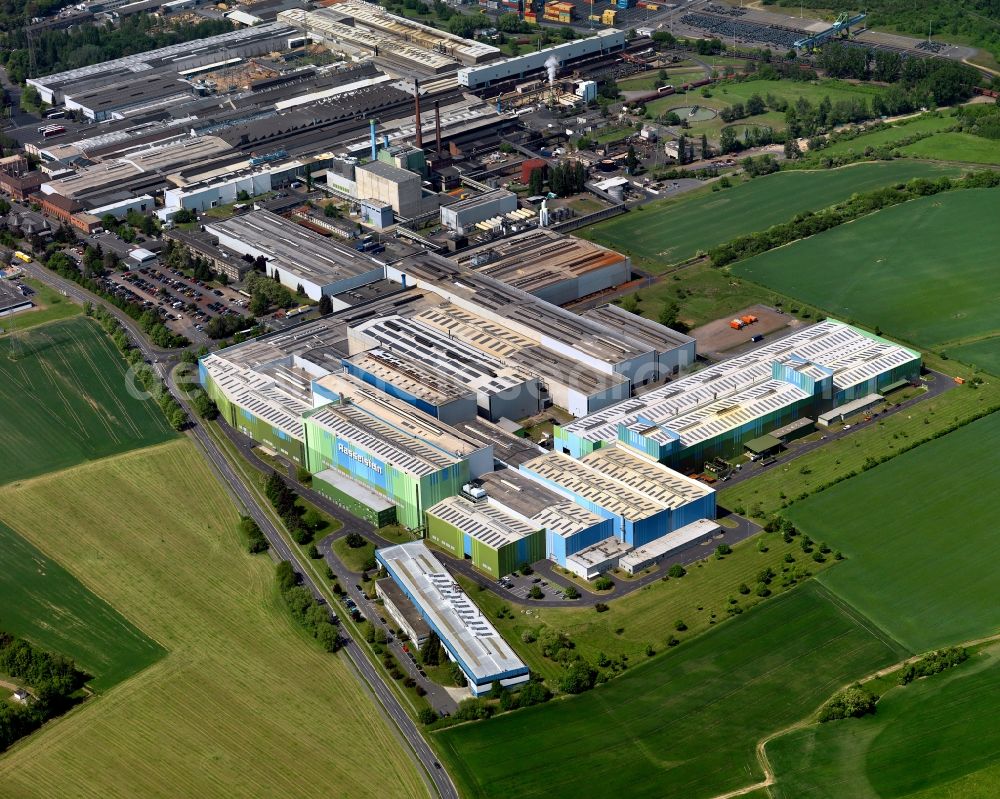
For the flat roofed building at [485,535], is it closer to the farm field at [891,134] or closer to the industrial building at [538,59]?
the farm field at [891,134]

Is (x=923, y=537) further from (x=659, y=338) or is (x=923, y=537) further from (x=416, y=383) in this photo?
(x=416, y=383)

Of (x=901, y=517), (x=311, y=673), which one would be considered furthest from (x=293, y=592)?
(x=901, y=517)

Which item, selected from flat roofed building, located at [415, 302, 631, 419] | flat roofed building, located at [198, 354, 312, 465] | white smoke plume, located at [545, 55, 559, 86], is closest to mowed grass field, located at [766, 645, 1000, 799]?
flat roofed building, located at [415, 302, 631, 419]

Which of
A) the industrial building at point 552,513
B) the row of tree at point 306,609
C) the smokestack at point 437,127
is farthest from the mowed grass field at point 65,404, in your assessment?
the smokestack at point 437,127

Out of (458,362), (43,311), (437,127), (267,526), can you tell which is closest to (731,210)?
(437,127)

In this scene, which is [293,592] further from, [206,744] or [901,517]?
[901,517]

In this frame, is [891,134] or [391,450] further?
[891,134]
